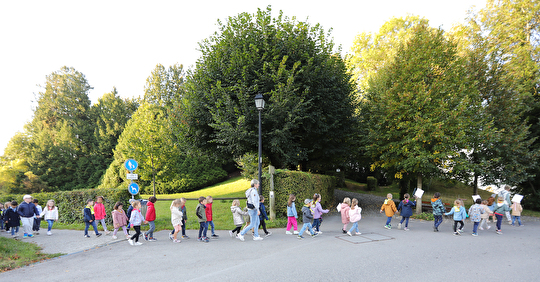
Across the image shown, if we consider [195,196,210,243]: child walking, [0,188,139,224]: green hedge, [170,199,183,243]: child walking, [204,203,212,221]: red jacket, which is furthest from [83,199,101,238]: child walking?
[204,203,212,221]: red jacket

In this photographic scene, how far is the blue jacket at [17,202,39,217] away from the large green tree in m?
7.61

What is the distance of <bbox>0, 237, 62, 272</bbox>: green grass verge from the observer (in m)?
6.21

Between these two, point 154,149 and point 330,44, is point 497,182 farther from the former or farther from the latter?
point 154,149

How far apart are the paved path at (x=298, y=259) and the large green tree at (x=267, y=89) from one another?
5.79 metres

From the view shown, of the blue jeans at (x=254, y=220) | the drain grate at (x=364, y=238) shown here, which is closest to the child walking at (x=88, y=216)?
the blue jeans at (x=254, y=220)

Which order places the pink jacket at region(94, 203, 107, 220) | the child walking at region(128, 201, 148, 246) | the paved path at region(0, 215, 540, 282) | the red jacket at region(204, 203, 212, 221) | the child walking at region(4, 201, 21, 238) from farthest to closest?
the child walking at region(4, 201, 21, 238) < the pink jacket at region(94, 203, 107, 220) < the red jacket at region(204, 203, 212, 221) < the child walking at region(128, 201, 148, 246) < the paved path at region(0, 215, 540, 282)

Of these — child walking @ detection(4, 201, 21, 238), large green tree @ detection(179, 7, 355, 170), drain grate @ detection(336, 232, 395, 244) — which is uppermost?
large green tree @ detection(179, 7, 355, 170)

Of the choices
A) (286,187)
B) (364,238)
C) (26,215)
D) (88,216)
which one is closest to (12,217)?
(26,215)

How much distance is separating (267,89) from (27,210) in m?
11.1

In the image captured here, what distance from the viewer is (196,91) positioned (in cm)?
1512

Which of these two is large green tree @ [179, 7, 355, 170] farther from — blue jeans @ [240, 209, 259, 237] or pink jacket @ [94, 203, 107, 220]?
pink jacket @ [94, 203, 107, 220]

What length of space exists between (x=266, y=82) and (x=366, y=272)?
1015cm

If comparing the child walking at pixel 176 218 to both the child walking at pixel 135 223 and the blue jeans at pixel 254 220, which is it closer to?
the child walking at pixel 135 223

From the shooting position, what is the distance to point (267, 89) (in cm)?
1402
